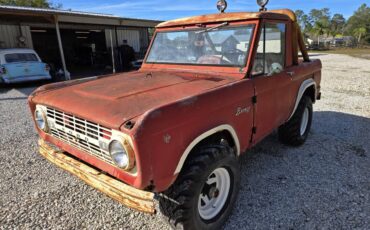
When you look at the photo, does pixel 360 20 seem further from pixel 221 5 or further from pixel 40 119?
pixel 40 119

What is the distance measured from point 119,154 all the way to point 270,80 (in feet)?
A: 6.48

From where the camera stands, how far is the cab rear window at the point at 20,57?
35.3ft

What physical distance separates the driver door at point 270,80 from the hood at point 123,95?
0.43 meters

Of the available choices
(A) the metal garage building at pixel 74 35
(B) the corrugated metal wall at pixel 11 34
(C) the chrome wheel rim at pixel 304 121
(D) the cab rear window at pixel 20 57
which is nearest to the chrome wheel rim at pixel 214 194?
(C) the chrome wheel rim at pixel 304 121

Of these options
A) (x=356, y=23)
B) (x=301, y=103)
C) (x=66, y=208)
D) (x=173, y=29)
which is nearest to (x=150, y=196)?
(x=66, y=208)

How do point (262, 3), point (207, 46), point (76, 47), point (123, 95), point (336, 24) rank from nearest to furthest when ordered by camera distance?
1. point (123, 95)
2. point (207, 46)
3. point (262, 3)
4. point (76, 47)
5. point (336, 24)

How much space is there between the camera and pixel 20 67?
10672 millimetres

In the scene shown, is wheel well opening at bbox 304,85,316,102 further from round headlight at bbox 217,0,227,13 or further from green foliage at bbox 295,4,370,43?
green foliage at bbox 295,4,370,43

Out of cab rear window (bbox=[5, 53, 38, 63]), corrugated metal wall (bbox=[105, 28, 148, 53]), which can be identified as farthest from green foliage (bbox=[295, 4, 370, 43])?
cab rear window (bbox=[5, 53, 38, 63])

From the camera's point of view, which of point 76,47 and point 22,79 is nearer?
point 22,79

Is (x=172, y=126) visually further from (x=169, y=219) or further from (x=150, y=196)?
(x=169, y=219)

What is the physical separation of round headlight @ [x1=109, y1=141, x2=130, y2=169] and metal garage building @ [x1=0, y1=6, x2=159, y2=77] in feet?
35.4

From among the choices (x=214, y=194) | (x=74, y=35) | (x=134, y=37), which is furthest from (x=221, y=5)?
(x=74, y=35)

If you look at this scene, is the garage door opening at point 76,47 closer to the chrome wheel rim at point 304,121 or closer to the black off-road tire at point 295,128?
the chrome wheel rim at point 304,121
